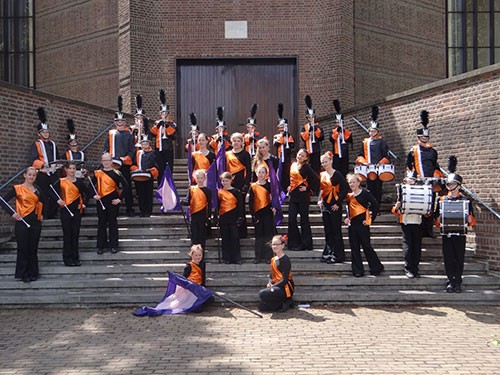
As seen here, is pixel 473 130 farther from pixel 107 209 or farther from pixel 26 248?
pixel 26 248

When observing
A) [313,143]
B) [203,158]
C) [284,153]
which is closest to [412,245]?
[284,153]

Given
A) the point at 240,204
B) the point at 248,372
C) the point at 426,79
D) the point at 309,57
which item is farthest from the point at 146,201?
the point at 426,79

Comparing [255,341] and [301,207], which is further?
[301,207]

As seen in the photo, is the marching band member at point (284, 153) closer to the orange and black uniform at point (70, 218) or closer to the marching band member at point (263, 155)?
the marching band member at point (263, 155)

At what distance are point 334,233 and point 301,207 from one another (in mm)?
839

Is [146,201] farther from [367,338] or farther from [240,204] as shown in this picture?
[367,338]

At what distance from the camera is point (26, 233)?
8789mm

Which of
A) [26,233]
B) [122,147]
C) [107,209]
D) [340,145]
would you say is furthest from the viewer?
[340,145]

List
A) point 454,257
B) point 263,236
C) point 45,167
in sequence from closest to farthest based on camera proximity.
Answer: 1. point 454,257
2. point 263,236
3. point 45,167

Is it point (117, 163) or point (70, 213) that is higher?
point (117, 163)

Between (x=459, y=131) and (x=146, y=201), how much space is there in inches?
254

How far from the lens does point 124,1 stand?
56.5ft

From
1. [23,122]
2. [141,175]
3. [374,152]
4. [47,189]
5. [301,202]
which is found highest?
[23,122]

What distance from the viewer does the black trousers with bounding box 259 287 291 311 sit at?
7754 millimetres
